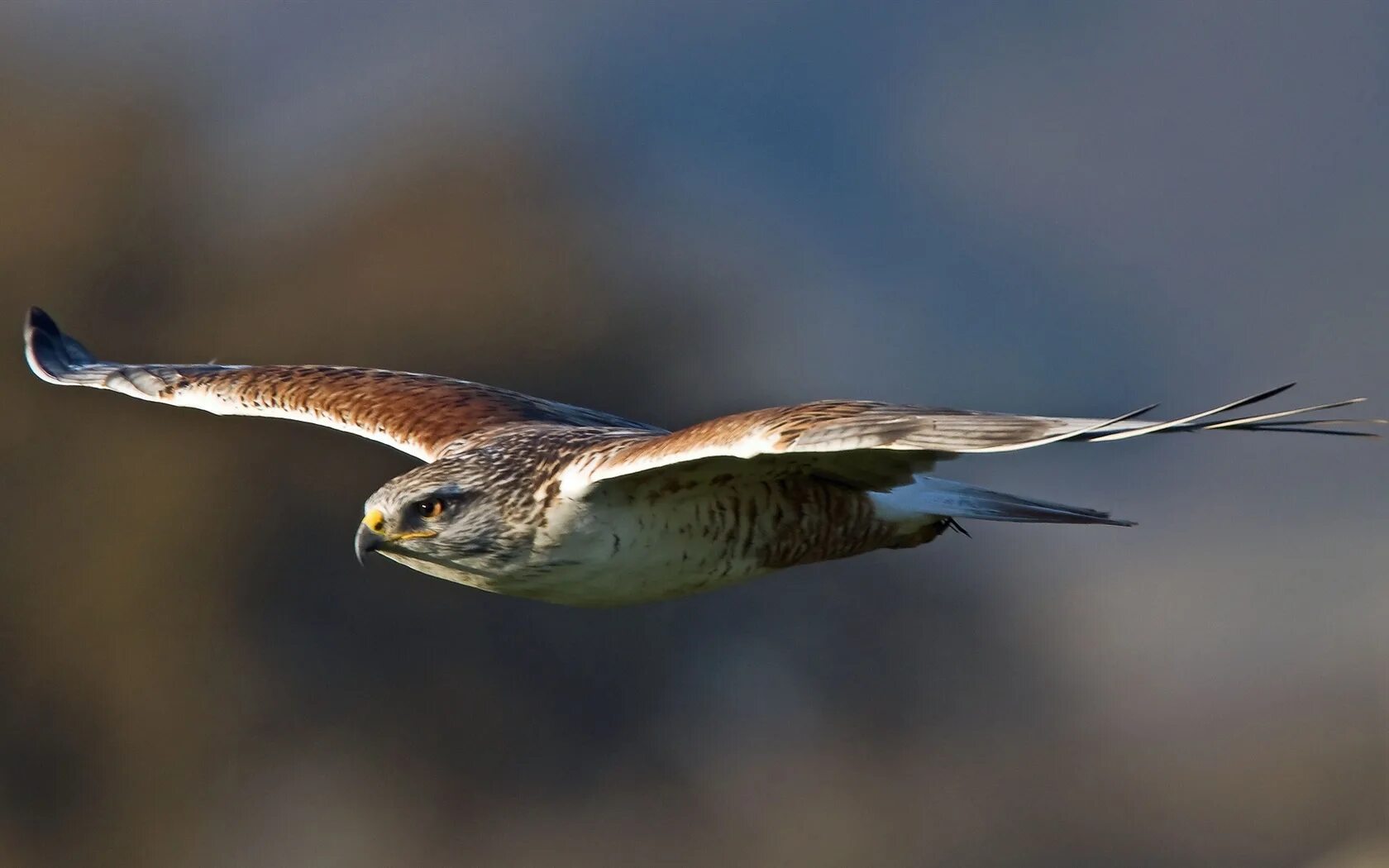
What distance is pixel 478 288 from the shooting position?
31.3 meters

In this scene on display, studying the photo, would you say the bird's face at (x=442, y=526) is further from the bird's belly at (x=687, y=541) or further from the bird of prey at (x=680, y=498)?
the bird's belly at (x=687, y=541)

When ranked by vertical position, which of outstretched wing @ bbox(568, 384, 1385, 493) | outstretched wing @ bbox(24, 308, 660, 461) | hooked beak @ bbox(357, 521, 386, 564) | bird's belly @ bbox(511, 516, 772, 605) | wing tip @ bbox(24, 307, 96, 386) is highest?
wing tip @ bbox(24, 307, 96, 386)

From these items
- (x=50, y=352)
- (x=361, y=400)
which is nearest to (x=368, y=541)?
(x=361, y=400)

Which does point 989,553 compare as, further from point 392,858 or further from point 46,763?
point 46,763

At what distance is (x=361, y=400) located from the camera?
28.4 ft

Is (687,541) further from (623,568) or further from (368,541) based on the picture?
(368,541)

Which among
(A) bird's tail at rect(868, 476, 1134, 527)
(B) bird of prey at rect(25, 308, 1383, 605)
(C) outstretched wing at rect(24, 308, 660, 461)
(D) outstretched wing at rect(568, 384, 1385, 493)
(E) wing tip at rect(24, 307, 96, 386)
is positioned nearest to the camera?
(D) outstretched wing at rect(568, 384, 1385, 493)

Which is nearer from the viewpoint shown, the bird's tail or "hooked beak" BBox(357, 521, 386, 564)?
"hooked beak" BBox(357, 521, 386, 564)

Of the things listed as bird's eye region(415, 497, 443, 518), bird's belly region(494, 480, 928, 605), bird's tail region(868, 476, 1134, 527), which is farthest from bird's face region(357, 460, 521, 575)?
bird's tail region(868, 476, 1134, 527)

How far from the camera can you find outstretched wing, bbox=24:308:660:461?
8.28 meters

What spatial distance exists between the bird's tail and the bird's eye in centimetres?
171

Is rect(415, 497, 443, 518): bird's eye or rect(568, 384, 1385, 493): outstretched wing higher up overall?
rect(568, 384, 1385, 493): outstretched wing

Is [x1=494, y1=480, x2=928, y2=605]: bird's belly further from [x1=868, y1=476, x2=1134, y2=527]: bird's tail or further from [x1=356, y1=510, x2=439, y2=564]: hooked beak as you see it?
[x1=356, y1=510, x2=439, y2=564]: hooked beak

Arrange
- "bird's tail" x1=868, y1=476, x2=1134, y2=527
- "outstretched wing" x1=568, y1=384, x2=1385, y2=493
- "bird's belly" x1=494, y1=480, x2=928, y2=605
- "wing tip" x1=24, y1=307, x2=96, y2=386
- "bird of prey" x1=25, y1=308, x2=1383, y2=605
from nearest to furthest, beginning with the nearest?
"outstretched wing" x1=568, y1=384, x2=1385, y2=493
"bird of prey" x1=25, y1=308, x2=1383, y2=605
"bird's belly" x1=494, y1=480, x2=928, y2=605
"bird's tail" x1=868, y1=476, x2=1134, y2=527
"wing tip" x1=24, y1=307, x2=96, y2=386
